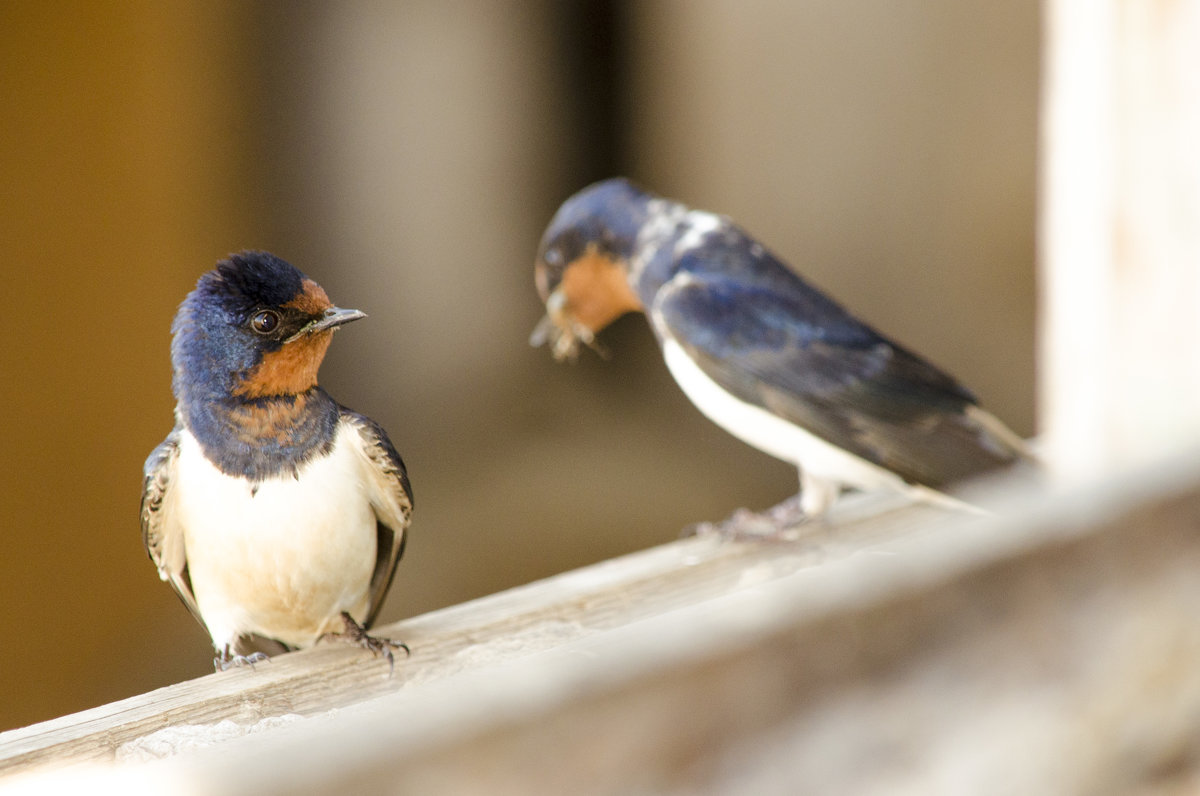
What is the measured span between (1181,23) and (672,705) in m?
1.08

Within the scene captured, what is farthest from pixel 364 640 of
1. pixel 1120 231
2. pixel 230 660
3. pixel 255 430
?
pixel 1120 231

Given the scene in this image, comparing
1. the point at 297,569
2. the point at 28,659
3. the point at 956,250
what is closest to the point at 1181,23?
the point at 956,250

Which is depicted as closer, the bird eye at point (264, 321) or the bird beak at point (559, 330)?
the bird eye at point (264, 321)

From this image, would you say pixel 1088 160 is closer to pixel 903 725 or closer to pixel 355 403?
pixel 903 725

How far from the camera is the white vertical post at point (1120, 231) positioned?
128 centimetres

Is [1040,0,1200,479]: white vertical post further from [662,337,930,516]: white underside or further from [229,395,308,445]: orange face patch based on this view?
[229,395,308,445]: orange face patch

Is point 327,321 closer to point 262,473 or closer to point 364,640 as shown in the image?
point 262,473

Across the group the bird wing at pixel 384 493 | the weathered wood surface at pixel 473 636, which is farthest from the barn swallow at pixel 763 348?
the bird wing at pixel 384 493

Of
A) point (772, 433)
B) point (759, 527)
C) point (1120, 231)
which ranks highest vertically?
point (1120, 231)

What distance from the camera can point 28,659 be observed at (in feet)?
2.22

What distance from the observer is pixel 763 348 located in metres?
0.90

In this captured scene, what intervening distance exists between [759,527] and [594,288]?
301mm

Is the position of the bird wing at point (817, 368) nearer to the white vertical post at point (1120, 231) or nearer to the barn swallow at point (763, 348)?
the barn swallow at point (763, 348)

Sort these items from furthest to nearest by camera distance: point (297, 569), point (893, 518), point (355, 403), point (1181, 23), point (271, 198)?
point (1181, 23) < point (893, 518) < point (271, 198) < point (355, 403) < point (297, 569)
